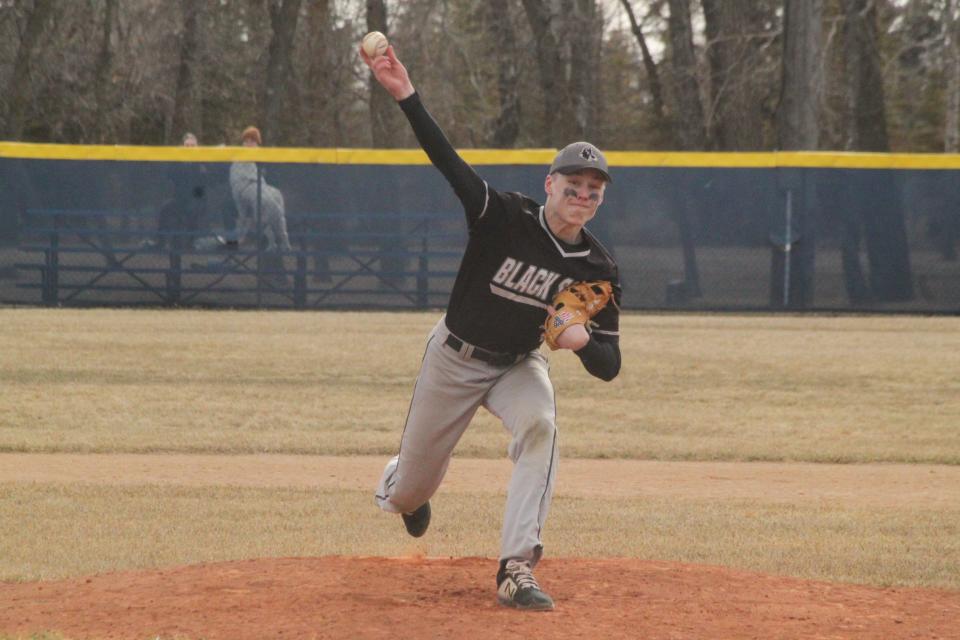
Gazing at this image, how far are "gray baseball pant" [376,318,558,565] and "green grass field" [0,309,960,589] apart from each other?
84 centimetres

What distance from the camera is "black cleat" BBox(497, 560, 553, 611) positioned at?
14.5 ft

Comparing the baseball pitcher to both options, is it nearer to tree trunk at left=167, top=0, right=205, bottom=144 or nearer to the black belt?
the black belt

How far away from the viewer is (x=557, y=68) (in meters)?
27.3

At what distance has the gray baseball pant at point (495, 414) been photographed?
455 cm

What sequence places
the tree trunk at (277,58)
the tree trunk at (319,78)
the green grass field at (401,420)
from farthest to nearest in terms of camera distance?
the tree trunk at (319,78), the tree trunk at (277,58), the green grass field at (401,420)

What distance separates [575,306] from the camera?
179 inches

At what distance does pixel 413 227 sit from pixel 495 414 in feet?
42.2

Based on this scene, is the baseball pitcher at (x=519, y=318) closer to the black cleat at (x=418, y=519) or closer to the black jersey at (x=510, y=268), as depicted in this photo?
the black jersey at (x=510, y=268)

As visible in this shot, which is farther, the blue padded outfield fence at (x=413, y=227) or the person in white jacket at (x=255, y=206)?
the person in white jacket at (x=255, y=206)

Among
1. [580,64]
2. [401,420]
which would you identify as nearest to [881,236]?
[401,420]

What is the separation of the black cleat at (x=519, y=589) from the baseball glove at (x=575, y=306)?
2.36ft

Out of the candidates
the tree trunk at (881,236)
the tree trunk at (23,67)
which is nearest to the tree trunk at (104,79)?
the tree trunk at (23,67)

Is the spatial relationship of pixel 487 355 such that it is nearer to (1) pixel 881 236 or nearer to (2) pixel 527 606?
(2) pixel 527 606

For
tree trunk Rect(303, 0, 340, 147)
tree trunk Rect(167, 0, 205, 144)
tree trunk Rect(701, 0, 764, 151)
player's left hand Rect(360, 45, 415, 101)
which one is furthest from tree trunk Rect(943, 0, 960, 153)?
player's left hand Rect(360, 45, 415, 101)
